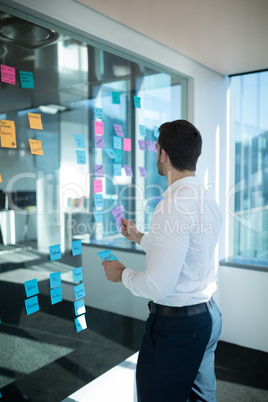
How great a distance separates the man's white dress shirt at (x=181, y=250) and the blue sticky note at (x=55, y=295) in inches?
24.1

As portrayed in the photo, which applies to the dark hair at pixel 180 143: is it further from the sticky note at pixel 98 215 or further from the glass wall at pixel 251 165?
the glass wall at pixel 251 165

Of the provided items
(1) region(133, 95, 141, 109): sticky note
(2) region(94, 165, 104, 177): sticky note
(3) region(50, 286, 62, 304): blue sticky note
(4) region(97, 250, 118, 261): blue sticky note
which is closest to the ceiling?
(1) region(133, 95, 141, 109): sticky note

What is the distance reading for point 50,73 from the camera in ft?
7.12

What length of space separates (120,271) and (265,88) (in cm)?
262

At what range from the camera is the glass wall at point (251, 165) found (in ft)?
11.3

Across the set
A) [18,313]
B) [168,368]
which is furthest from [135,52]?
[168,368]

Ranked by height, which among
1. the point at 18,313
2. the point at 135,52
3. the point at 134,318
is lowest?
the point at 134,318

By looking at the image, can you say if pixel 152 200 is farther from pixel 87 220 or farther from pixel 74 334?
pixel 74 334

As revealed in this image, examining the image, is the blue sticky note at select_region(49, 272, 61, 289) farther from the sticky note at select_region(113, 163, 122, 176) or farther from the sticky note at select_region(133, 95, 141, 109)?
the sticky note at select_region(133, 95, 141, 109)

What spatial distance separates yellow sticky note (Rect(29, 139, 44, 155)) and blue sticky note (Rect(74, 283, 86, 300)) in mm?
833

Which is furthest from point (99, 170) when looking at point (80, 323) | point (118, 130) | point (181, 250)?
point (181, 250)

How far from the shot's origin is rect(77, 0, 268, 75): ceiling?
1.92m

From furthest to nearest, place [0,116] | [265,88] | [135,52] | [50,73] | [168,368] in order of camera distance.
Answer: [265,88], [135,52], [50,73], [0,116], [168,368]

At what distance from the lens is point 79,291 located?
2.17 metres
